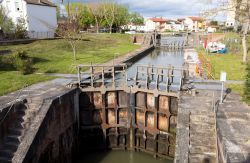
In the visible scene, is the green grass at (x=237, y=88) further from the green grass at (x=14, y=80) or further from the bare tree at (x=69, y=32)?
the bare tree at (x=69, y=32)

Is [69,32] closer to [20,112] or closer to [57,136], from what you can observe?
[57,136]

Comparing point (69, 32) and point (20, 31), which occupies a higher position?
point (20, 31)

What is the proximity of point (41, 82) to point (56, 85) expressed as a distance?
1.52 meters

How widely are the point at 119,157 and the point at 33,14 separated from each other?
3762 centimetres

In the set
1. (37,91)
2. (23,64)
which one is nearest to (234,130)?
(37,91)

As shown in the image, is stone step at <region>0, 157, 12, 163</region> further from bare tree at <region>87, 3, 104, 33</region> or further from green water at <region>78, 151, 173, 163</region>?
bare tree at <region>87, 3, 104, 33</region>

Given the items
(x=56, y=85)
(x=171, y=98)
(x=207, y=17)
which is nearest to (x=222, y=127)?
(x=171, y=98)

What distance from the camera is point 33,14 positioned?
153ft

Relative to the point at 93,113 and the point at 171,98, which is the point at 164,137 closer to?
the point at 171,98

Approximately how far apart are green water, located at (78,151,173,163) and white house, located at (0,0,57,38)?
32.7m

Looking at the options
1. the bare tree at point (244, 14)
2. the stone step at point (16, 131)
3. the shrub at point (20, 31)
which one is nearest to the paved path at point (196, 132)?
the stone step at point (16, 131)

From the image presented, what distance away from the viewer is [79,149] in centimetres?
1565

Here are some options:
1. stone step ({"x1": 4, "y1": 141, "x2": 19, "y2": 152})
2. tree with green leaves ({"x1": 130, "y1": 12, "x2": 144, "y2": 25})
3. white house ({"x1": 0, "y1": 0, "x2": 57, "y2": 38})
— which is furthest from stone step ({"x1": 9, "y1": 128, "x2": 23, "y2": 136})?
tree with green leaves ({"x1": 130, "y1": 12, "x2": 144, "y2": 25})

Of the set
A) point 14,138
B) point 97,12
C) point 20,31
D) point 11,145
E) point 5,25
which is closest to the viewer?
point 11,145
